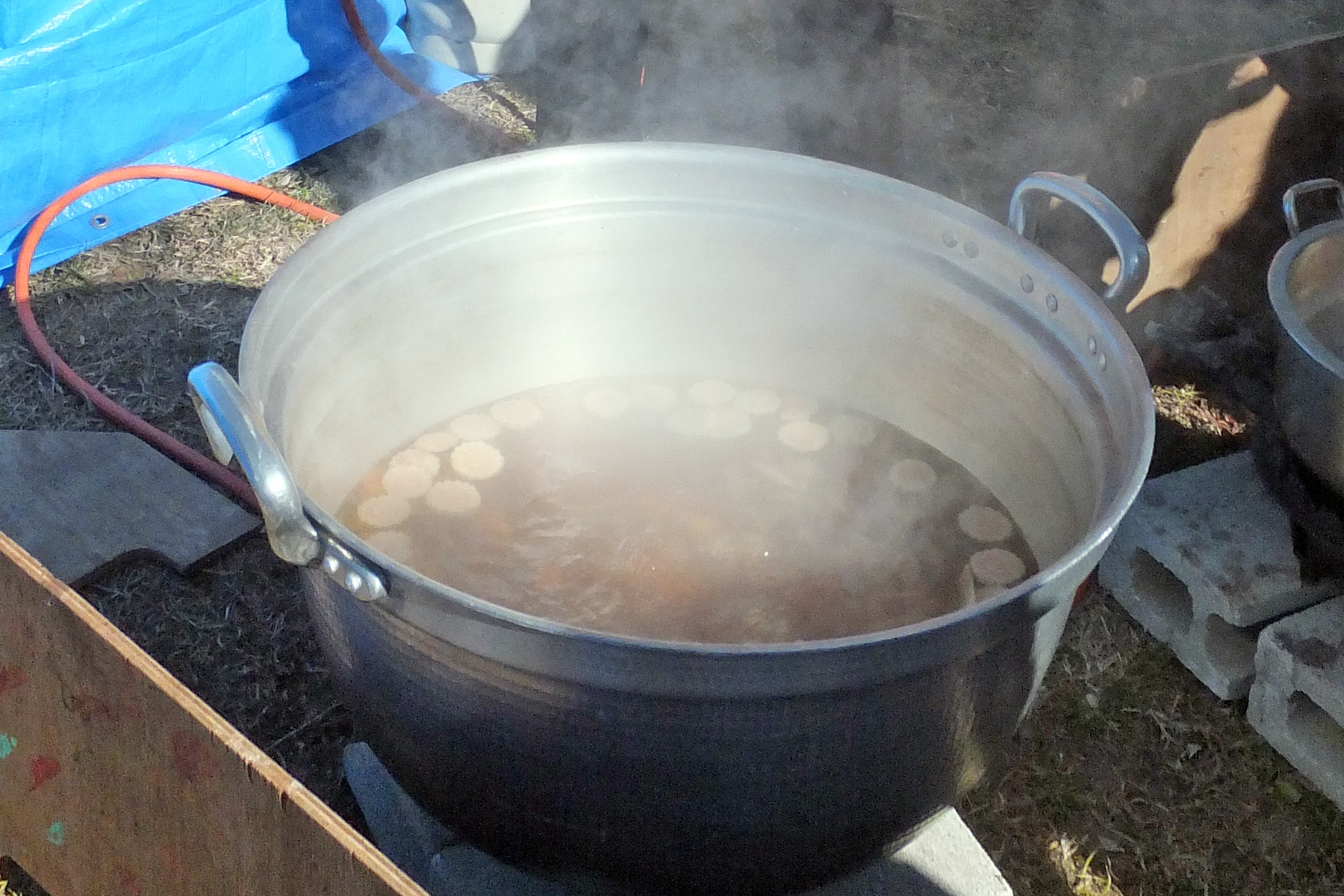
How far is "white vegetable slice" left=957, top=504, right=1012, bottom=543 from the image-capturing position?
1.51m

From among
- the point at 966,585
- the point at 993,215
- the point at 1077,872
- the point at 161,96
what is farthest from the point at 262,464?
the point at 993,215

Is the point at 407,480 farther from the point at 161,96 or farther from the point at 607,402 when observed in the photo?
the point at 161,96

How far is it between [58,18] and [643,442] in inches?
51.7

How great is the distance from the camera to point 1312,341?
1.48m

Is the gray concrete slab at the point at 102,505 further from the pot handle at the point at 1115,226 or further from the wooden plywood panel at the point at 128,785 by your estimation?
the pot handle at the point at 1115,226

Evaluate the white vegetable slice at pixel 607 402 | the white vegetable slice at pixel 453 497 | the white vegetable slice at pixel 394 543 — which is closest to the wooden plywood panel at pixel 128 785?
the white vegetable slice at pixel 394 543

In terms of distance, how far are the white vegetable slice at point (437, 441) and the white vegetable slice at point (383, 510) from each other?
3.7 inches

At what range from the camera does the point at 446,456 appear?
5.18 feet

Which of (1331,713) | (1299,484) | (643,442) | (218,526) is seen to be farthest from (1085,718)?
(218,526)

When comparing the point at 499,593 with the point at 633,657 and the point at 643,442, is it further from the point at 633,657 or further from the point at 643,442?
the point at 633,657

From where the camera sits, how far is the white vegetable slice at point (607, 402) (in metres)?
1.68

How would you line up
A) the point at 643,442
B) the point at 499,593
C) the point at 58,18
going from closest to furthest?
1. the point at 499,593
2. the point at 643,442
3. the point at 58,18

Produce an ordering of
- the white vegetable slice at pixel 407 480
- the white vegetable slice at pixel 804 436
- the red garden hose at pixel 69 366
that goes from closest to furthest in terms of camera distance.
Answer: the white vegetable slice at pixel 407 480 < the white vegetable slice at pixel 804 436 < the red garden hose at pixel 69 366

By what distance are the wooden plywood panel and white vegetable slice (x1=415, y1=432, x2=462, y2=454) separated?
524 millimetres
